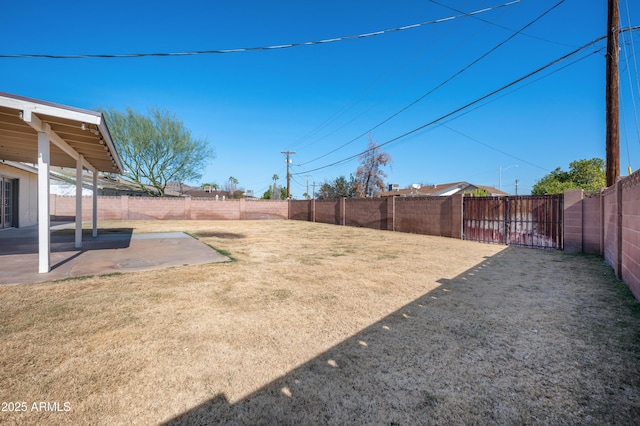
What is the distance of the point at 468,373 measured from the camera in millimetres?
2363

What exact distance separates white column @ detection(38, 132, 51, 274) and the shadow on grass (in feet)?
Result: 17.2

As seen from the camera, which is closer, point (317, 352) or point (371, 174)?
point (317, 352)

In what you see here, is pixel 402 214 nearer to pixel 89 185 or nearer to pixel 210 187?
pixel 89 185

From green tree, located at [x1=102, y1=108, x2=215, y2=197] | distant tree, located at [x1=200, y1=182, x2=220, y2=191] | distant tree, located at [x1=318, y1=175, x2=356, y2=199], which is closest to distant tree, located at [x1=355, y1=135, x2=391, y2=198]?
distant tree, located at [x1=318, y1=175, x2=356, y2=199]

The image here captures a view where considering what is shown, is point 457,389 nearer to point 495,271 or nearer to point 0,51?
point 495,271

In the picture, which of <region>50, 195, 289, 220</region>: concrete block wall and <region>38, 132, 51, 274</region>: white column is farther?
<region>50, 195, 289, 220</region>: concrete block wall

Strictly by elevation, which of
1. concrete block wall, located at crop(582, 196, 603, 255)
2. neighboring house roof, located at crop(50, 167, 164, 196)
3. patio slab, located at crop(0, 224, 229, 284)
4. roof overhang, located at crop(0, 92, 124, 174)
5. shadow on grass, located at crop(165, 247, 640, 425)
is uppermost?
neighboring house roof, located at crop(50, 167, 164, 196)

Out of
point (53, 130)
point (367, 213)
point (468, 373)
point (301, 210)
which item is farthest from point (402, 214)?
point (53, 130)

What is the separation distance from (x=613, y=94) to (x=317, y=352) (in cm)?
996

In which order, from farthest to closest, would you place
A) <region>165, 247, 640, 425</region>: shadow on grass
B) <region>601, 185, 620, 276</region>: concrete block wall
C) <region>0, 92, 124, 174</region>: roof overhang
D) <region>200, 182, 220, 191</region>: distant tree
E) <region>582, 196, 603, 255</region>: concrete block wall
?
<region>200, 182, 220, 191</region>: distant tree < <region>582, 196, 603, 255</region>: concrete block wall < <region>601, 185, 620, 276</region>: concrete block wall < <region>0, 92, 124, 174</region>: roof overhang < <region>165, 247, 640, 425</region>: shadow on grass

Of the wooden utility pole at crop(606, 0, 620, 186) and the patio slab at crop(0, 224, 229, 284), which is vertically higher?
the wooden utility pole at crop(606, 0, 620, 186)

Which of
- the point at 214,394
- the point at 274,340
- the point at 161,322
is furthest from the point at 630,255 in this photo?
the point at 161,322

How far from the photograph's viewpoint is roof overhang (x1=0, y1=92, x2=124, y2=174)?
15.0 ft

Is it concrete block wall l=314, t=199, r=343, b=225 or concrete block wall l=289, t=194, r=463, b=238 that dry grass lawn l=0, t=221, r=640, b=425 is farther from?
concrete block wall l=314, t=199, r=343, b=225
